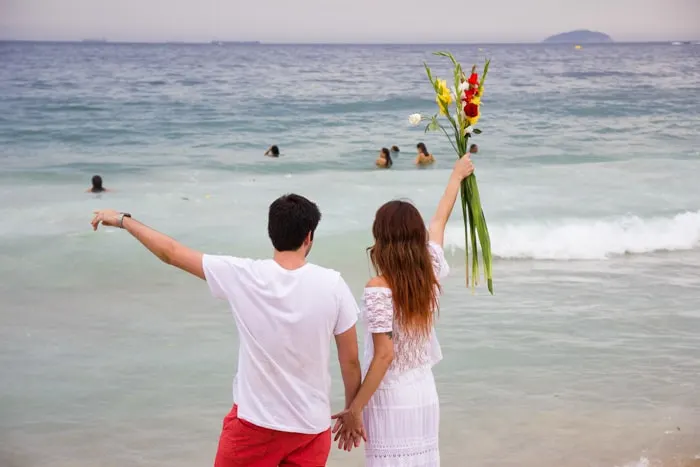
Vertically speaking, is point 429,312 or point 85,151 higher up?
point 429,312

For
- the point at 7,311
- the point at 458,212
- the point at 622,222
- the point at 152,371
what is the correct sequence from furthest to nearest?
the point at 458,212
the point at 622,222
the point at 7,311
the point at 152,371

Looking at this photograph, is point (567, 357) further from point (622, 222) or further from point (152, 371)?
point (622, 222)

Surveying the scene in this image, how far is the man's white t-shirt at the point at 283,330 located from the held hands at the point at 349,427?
0.42ft

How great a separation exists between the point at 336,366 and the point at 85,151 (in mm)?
15986

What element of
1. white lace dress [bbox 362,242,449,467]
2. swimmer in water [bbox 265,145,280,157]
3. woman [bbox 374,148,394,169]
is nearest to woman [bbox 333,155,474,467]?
white lace dress [bbox 362,242,449,467]

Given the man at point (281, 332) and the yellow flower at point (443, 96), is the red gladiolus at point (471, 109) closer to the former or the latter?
the yellow flower at point (443, 96)

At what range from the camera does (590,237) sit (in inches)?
401

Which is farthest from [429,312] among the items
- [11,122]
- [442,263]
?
[11,122]

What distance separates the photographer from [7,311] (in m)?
7.38

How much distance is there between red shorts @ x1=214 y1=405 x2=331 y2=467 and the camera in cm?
268

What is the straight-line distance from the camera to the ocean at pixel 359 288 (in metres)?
4.93

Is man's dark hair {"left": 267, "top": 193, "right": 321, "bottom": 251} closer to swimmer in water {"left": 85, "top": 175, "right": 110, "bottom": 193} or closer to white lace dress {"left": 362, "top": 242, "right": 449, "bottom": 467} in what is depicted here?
white lace dress {"left": 362, "top": 242, "right": 449, "bottom": 467}

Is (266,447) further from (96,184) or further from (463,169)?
(96,184)

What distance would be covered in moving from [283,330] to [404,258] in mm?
439
